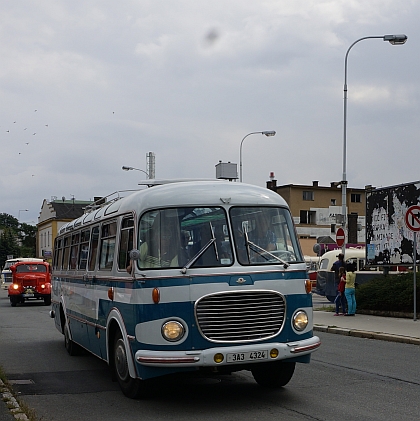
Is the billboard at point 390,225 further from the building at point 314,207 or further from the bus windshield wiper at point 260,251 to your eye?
the building at point 314,207

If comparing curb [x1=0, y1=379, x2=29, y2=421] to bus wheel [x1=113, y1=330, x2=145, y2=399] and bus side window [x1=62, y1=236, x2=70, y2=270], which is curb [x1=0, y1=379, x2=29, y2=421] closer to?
bus wheel [x1=113, y1=330, x2=145, y2=399]

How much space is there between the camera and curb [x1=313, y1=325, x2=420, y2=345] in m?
15.0

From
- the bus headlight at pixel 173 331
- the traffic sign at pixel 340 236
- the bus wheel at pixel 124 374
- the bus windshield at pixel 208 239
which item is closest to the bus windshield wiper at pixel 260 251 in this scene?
the bus windshield at pixel 208 239

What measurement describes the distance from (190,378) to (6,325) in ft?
41.0

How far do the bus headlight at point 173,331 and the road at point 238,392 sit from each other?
0.84m

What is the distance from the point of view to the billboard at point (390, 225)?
2292cm

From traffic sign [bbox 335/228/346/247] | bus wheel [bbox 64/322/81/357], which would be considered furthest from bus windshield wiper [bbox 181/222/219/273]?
traffic sign [bbox 335/228/346/247]

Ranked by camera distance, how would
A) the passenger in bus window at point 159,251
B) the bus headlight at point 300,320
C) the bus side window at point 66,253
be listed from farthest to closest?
1. the bus side window at point 66,253
2. the bus headlight at point 300,320
3. the passenger in bus window at point 159,251

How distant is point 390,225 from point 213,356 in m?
17.1

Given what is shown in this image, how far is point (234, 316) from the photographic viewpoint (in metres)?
8.09

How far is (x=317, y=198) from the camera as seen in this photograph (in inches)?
3214

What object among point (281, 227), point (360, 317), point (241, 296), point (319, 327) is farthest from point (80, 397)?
point (360, 317)

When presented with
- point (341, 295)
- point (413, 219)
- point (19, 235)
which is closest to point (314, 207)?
point (341, 295)

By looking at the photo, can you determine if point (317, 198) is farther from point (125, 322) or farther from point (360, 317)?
point (125, 322)
